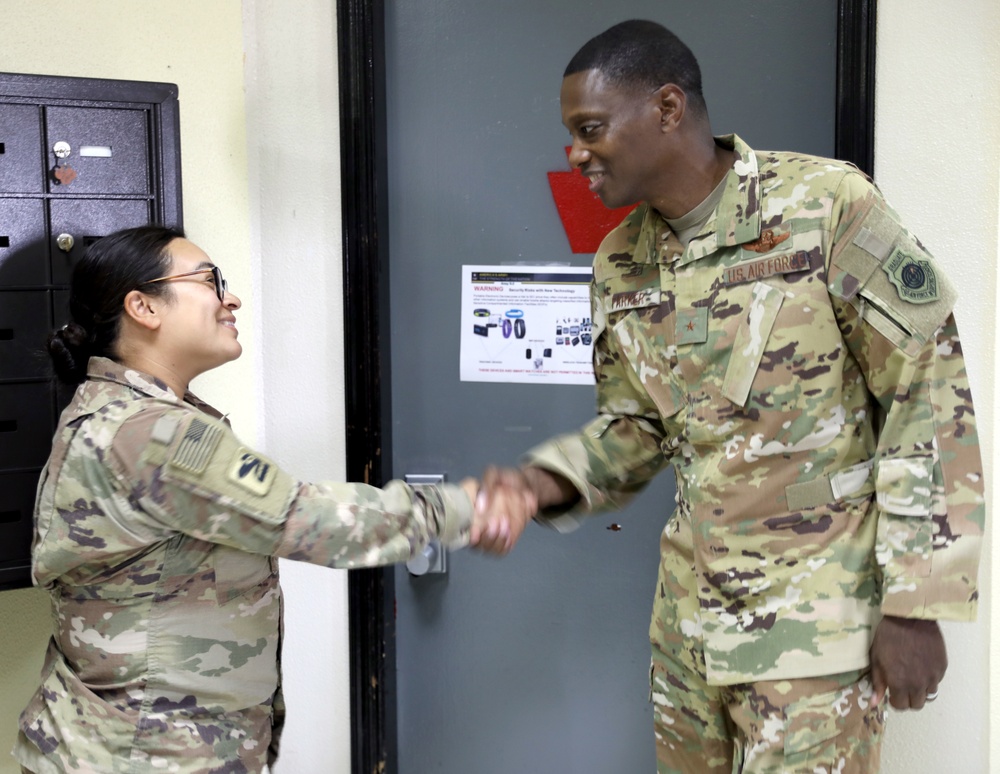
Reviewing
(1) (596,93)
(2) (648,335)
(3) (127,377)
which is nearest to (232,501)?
(3) (127,377)

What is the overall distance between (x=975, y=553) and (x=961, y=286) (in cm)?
68

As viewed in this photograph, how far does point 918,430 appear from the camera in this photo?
1.19 metres

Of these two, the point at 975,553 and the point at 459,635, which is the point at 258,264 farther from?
the point at 975,553

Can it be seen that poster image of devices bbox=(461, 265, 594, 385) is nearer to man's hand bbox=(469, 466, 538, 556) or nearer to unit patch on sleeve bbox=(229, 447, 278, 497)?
man's hand bbox=(469, 466, 538, 556)

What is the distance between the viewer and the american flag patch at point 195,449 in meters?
1.21

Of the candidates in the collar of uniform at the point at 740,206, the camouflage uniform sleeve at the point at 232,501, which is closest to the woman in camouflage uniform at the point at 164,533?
the camouflage uniform sleeve at the point at 232,501

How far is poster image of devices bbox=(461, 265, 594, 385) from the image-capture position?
203cm

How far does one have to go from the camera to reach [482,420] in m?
2.07

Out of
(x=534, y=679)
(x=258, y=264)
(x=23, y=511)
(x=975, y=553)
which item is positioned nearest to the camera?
(x=975, y=553)

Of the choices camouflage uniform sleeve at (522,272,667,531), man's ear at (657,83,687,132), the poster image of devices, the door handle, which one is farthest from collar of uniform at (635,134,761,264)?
the door handle

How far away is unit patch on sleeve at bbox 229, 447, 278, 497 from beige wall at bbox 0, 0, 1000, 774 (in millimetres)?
726

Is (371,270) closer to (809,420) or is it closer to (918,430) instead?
(809,420)

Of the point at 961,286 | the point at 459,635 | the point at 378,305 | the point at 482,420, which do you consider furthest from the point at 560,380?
the point at 961,286

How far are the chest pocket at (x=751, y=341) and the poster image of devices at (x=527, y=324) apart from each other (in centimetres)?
74
